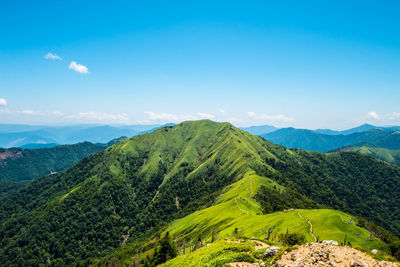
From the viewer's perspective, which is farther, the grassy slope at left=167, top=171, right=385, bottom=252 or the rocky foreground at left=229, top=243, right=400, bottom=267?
the grassy slope at left=167, top=171, right=385, bottom=252

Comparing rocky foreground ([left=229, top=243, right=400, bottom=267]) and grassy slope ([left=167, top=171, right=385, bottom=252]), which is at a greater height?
rocky foreground ([left=229, top=243, right=400, bottom=267])

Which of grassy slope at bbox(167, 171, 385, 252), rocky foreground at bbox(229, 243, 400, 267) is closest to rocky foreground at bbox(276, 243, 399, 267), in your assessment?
rocky foreground at bbox(229, 243, 400, 267)

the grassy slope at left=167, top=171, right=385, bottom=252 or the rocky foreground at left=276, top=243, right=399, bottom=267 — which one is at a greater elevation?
the rocky foreground at left=276, top=243, right=399, bottom=267

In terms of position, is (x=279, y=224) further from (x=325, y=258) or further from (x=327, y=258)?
(x=325, y=258)

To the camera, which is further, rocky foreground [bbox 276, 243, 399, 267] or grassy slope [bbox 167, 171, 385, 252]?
grassy slope [bbox 167, 171, 385, 252]

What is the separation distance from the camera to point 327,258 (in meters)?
32.9

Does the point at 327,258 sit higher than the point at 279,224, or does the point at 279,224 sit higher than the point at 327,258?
A: the point at 327,258

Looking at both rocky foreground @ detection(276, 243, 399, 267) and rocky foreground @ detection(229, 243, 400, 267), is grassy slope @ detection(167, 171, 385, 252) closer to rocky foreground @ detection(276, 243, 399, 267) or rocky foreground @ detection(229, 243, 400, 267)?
rocky foreground @ detection(229, 243, 400, 267)

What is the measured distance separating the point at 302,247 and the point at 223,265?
53.1 ft

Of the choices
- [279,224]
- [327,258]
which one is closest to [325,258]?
[327,258]

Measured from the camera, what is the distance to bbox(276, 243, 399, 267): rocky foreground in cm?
3120

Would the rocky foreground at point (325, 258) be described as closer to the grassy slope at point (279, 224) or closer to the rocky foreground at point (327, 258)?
the rocky foreground at point (327, 258)

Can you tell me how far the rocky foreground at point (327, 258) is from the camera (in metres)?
31.2

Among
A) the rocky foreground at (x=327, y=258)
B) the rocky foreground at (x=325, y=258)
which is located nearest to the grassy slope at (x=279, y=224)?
the rocky foreground at (x=325, y=258)
